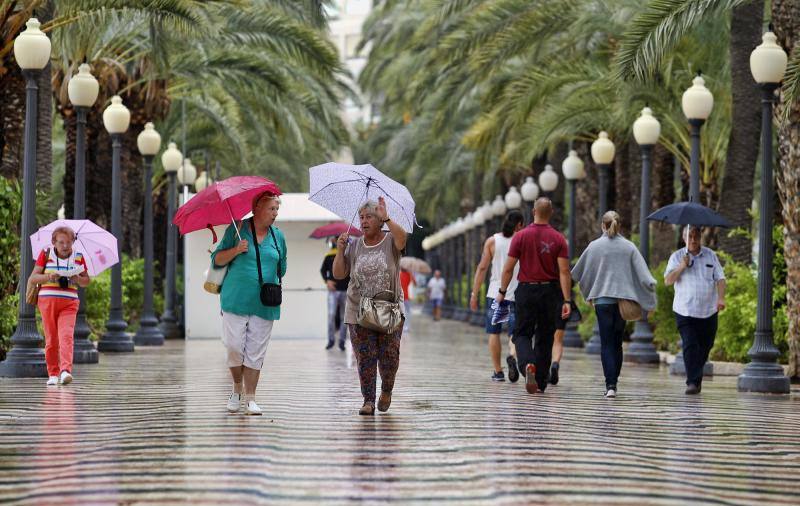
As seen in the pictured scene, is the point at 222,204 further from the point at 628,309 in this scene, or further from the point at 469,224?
the point at 469,224

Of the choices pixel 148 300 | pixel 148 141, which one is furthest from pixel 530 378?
pixel 148 300

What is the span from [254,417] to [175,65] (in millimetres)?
17449

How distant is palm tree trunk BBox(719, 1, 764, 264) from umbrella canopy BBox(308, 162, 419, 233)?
33.8ft

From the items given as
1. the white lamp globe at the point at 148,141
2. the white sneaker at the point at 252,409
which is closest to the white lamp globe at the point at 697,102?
the white sneaker at the point at 252,409

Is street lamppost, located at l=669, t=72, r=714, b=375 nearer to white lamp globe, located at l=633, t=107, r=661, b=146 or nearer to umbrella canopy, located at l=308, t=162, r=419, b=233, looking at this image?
white lamp globe, located at l=633, t=107, r=661, b=146

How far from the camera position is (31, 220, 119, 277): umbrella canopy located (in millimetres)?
13109

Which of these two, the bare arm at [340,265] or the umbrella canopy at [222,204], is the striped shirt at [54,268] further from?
the bare arm at [340,265]

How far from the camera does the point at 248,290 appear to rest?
9.77m

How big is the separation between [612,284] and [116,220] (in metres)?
9.19

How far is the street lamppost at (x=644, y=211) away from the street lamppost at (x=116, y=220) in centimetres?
694

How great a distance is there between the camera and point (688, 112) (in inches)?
661

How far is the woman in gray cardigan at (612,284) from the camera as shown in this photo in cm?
1254

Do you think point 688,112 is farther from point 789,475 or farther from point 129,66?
point 129,66

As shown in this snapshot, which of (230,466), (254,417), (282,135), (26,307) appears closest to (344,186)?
(254,417)
